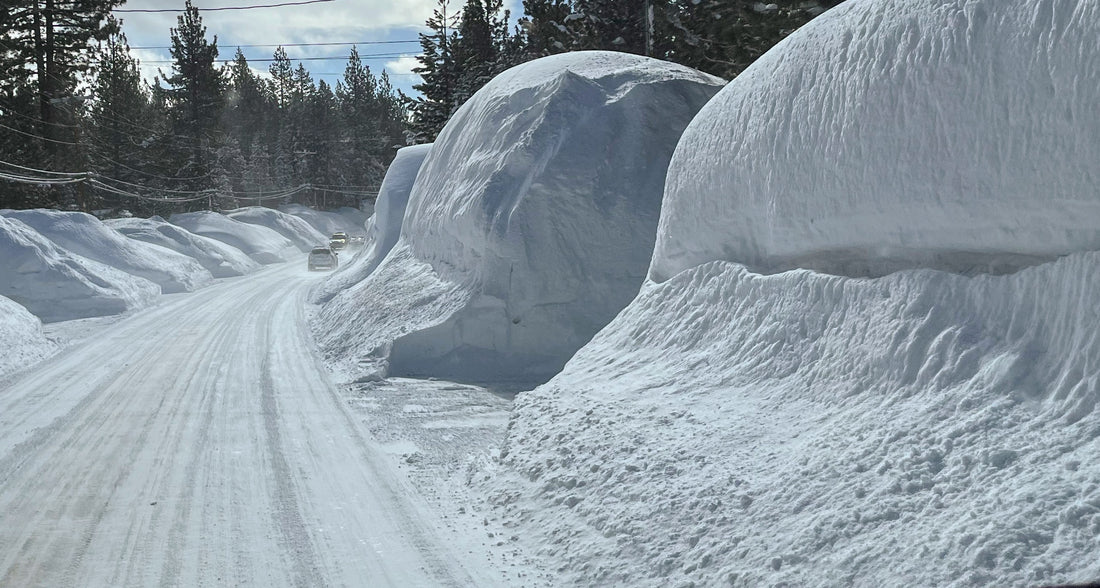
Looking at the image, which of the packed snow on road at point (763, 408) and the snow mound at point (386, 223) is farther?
the snow mound at point (386, 223)

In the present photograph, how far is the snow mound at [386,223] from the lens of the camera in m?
21.5

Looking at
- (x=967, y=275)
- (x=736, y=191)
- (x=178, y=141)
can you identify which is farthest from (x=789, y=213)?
(x=178, y=141)

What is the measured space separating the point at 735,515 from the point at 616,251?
29.1 ft

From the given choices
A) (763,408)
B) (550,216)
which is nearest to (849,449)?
(763,408)

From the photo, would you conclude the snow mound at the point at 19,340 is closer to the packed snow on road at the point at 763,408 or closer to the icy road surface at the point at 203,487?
the icy road surface at the point at 203,487

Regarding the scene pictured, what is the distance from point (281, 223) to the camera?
54.8 m

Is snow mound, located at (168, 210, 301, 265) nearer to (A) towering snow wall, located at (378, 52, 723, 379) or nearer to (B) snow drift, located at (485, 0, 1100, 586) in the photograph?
(A) towering snow wall, located at (378, 52, 723, 379)

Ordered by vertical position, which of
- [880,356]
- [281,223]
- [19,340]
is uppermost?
[281,223]

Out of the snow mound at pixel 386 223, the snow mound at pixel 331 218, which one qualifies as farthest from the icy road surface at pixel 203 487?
the snow mound at pixel 331 218

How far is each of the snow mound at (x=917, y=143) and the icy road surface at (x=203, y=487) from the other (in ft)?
11.8

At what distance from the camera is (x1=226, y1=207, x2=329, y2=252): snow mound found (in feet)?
173

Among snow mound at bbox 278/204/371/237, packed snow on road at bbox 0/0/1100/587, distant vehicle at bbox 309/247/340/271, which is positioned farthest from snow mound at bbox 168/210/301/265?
packed snow on road at bbox 0/0/1100/587

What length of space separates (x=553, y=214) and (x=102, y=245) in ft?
62.4

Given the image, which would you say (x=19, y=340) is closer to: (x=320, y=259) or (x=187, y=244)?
(x=187, y=244)
